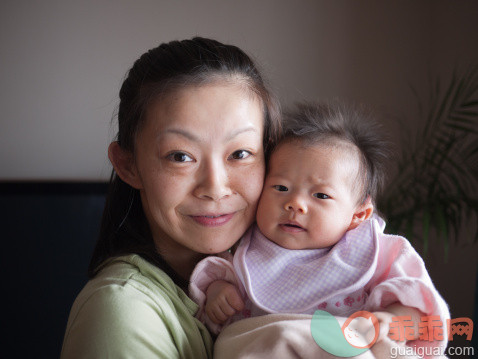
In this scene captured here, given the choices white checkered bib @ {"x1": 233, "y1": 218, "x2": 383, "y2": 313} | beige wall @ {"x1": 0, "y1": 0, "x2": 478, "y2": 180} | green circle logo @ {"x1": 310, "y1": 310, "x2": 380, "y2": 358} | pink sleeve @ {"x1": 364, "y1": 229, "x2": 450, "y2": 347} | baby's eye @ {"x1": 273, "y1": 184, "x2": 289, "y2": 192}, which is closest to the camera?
green circle logo @ {"x1": 310, "y1": 310, "x2": 380, "y2": 358}

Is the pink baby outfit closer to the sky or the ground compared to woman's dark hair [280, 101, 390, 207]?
closer to the ground

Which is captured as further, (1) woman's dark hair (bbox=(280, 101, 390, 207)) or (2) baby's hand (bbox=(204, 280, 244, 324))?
(1) woman's dark hair (bbox=(280, 101, 390, 207))

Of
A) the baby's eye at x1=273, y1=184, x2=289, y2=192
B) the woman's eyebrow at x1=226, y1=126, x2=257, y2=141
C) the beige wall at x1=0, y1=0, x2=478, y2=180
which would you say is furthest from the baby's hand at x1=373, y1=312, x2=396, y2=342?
the beige wall at x1=0, y1=0, x2=478, y2=180

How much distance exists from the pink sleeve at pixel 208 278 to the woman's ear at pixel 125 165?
258 mm

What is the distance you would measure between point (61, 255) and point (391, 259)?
6.20ft

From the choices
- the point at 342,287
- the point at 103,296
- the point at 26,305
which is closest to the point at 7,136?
the point at 26,305

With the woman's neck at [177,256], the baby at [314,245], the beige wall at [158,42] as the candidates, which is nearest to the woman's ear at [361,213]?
the baby at [314,245]

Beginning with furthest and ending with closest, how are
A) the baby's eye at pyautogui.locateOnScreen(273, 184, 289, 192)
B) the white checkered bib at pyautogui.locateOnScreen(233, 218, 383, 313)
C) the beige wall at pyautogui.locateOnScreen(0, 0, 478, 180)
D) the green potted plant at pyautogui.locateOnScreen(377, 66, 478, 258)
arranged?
the beige wall at pyautogui.locateOnScreen(0, 0, 478, 180) < the green potted plant at pyautogui.locateOnScreen(377, 66, 478, 258) < the baby's eye at pyautogui.locateOnScreen(273, 184, 289, 192) < the white checkered bib at pyautogui.locateOnScreen(233, 218, 383, 313)

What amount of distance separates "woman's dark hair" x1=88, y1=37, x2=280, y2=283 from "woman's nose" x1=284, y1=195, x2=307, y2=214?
0.18 m

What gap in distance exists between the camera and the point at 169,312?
38.0 inches

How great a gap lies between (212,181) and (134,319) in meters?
0.34

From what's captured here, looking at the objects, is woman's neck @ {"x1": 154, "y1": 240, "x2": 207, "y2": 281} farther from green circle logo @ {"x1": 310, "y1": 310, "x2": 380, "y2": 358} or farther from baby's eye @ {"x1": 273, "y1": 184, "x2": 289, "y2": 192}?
green circle logo @ {"x1": 310, "y1": 310, "x2": 380, "y2": 358}

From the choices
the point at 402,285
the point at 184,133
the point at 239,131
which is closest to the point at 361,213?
the point at 402,285

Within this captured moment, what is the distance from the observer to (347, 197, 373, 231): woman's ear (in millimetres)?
1176
